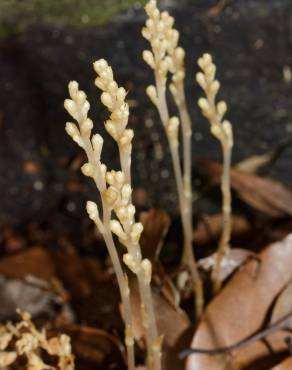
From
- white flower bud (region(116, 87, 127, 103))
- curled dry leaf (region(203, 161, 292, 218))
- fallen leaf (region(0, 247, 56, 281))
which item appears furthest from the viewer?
fallen leaf (region(0, 247, 56, 281))

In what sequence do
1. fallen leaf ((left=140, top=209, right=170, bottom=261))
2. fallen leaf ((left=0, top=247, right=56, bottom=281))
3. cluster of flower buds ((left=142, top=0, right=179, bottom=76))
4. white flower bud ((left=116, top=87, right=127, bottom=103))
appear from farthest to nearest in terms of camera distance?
1. fallen leaf ((left=0, top=247, right=56, bottom=281))
2. fallen leaf ((left=140, top=209, right=170, bottom=261))
3. cluster of flower buds ((left=142, top=0, right=179, bottom=76))
4. white flower bud ((left=116, top=87, right=127, bottom=103))

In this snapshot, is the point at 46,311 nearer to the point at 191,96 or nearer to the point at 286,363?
the point at 191,96

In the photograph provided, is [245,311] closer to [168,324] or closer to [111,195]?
[168,324]

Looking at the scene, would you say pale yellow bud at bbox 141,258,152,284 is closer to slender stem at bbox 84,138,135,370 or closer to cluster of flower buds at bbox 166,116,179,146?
slender stem at bbox 84,138,135,370

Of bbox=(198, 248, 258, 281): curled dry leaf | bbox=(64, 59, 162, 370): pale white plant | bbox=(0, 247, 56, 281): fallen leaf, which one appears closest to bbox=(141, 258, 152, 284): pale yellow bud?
bbox=(64, 59, 162, 370): pale white plant

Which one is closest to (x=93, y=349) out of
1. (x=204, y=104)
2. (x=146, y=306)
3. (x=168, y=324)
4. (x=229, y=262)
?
(x=168, y=324)

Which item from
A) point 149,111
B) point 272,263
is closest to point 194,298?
point 272,263
